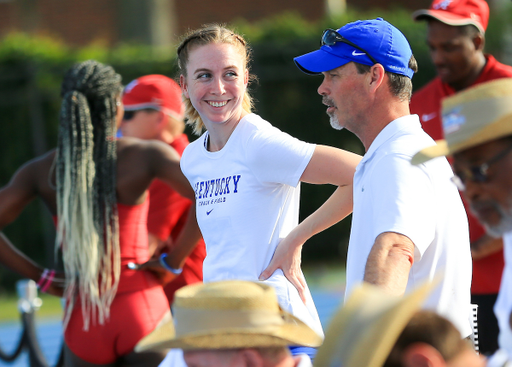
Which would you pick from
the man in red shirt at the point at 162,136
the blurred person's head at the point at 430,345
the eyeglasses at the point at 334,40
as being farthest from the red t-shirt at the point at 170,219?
the blurred person's head at the point at 430,345

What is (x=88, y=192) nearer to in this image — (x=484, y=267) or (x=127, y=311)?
(x=127, y=311)

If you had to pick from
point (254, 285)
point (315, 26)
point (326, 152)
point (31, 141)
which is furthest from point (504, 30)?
point (254, 285)

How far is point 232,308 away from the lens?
1930 millimetres

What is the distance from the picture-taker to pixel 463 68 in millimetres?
4262

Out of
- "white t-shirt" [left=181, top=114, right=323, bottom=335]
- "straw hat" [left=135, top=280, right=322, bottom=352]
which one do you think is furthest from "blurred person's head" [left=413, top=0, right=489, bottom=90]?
"straw hat" [left=135, top=280, right=322, bottom=352]

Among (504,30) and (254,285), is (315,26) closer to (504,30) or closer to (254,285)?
(504,30)

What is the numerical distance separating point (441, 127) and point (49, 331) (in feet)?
20.0

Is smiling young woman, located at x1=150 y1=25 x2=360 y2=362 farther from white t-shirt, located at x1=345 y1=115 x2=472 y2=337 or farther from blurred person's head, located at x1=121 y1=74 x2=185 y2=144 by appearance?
blurred person's head, located at x1=121 y1=74 x2=185 y2=144

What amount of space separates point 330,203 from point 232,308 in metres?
1.30

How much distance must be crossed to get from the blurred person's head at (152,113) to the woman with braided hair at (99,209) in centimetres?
92

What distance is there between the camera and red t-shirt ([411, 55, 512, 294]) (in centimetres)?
388

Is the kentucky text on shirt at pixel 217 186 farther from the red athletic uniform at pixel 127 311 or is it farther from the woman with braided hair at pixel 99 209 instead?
Result: the red athletic uniform at pixel 127 311

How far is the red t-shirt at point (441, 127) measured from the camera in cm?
388

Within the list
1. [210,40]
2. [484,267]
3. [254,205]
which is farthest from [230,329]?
[484,267]
